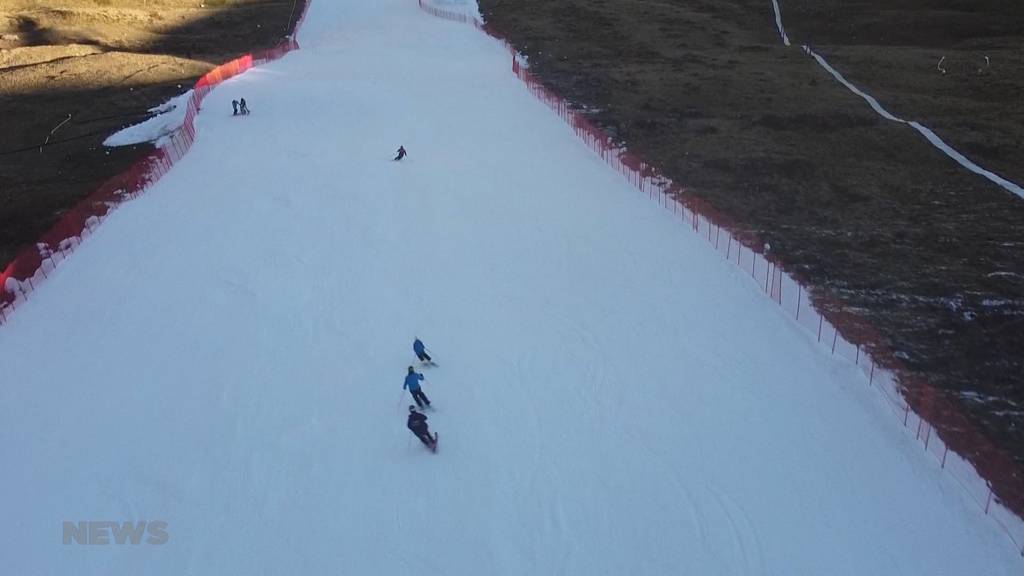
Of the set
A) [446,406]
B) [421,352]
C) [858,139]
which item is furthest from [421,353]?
[858,139]

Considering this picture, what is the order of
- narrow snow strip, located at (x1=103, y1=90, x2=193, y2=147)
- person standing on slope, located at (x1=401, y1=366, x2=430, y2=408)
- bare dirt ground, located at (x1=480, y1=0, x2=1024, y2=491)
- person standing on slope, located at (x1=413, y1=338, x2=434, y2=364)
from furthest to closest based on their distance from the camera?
narrow snow strip, located at (x1=103, y1=90, x2=193, y2=147) < bare dirt ground, located at (x1=480, y1=0, x2=1024, y2=491) < person standing on slope, located at (x1=413, y1=338, x2=434, y2=364) < person standing on slope, located at (x1=401, y1=366, x2=430, y2=408)

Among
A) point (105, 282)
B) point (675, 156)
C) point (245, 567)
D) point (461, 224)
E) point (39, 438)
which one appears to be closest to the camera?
point (245, 567)

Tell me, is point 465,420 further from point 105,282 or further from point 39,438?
point 105,282

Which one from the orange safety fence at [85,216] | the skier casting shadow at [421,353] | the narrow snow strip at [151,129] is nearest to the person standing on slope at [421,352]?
the skier casting shadow at [421,353]

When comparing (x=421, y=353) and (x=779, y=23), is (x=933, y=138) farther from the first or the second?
(x=779, y=23)

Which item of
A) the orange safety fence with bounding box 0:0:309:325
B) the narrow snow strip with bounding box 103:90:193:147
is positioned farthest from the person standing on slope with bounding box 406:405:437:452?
the narrow snow strip with bounding box 103:90:193:147

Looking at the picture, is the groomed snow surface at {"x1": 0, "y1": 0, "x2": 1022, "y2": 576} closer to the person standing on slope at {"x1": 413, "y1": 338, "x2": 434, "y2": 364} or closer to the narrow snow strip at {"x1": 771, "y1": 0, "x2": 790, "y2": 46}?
the person standing on slope at {"x1": 413, "y1": 338, "x2": 434, "y2": 364}

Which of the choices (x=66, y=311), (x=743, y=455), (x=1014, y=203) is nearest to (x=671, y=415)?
(x=743, y=455)
